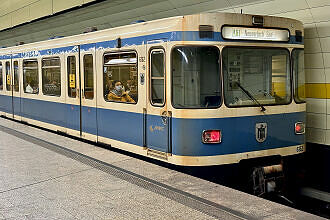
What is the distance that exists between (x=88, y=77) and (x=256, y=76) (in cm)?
406

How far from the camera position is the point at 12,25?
2403cm

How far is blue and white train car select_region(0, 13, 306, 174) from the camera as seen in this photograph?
6.84 m

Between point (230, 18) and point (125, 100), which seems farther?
point (125, 100)

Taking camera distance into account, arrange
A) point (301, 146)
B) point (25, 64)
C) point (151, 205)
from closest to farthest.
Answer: point (151, 205), point (301, 146), point (25, 64)

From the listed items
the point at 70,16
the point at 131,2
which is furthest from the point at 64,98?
the point at 70,16

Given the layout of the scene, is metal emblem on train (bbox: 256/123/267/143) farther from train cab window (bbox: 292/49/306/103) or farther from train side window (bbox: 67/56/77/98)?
train side window (bbox: 67/56/77/98)

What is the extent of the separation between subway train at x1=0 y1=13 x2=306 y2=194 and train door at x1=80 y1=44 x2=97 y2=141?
71cm

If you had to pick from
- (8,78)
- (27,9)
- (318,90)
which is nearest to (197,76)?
(318,90)

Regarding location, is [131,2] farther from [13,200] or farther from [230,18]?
[13,200]

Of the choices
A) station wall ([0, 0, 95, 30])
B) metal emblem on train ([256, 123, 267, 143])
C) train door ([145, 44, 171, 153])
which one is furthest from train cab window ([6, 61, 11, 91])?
metal emblem on train ([256, 123, 267, 143])

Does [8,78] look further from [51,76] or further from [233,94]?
[233,94]

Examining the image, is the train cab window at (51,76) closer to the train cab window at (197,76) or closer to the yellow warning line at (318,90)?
the train cab window at (197,76)

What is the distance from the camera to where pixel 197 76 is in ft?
22.3

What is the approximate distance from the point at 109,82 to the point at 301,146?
12.5ft
